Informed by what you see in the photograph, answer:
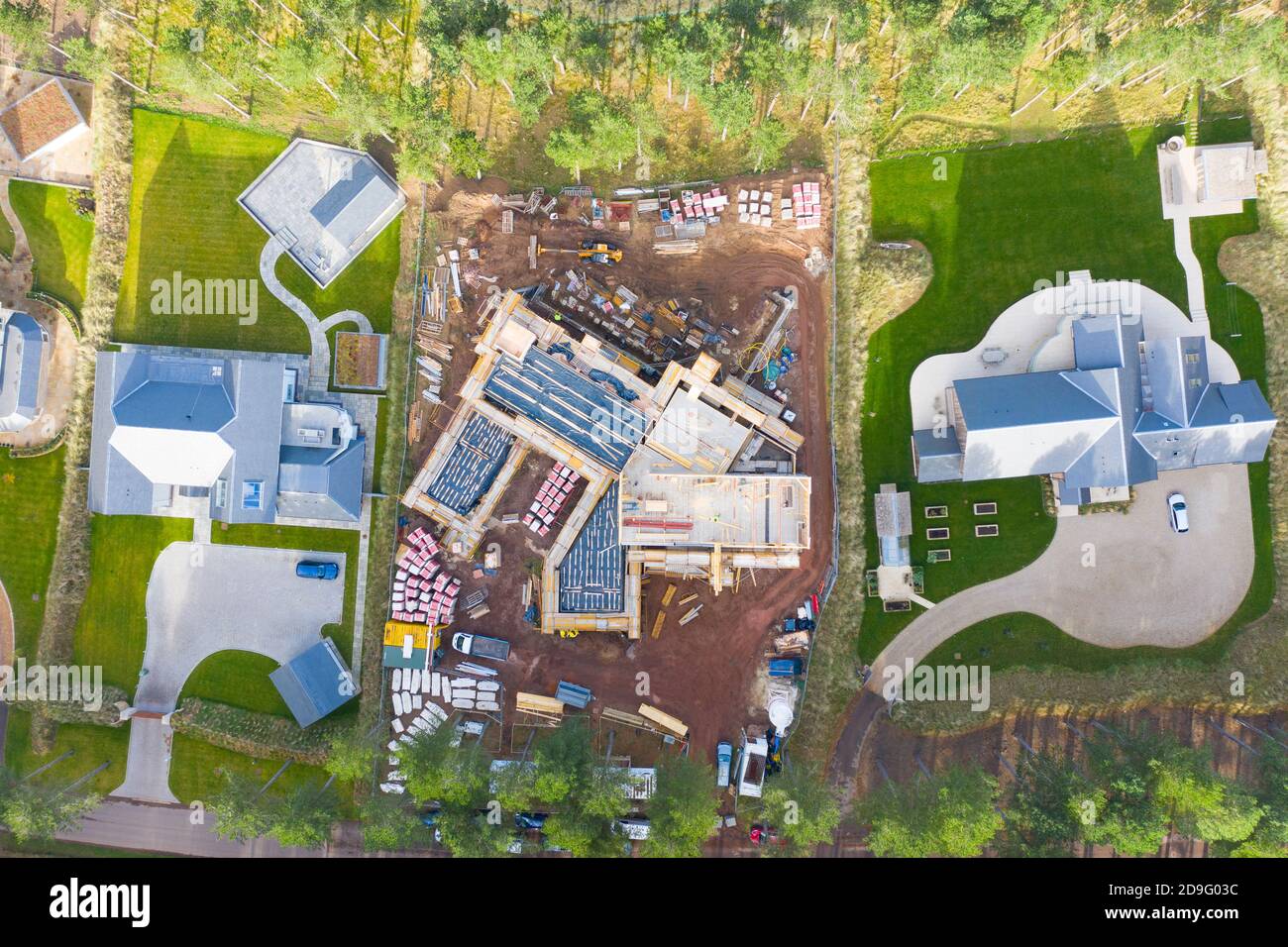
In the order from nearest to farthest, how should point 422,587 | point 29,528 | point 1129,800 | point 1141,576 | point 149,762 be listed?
point 1129,800, point 1141,576, point 422,587, point 149,762, point 29,528

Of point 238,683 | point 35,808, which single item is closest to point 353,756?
point 238,683

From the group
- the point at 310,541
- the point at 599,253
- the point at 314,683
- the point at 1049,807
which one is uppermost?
the point at 599,253

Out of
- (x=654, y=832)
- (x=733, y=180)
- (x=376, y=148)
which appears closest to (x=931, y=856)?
(x=654, y=832)

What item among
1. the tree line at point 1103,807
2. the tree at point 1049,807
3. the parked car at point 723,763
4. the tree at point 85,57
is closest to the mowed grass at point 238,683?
the parked car at point 723,763

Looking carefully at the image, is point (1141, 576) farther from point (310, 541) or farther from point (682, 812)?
point (310, 541)

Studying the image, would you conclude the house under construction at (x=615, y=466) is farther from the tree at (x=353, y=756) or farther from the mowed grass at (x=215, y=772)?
the mowed grass at (x=215, y=772)

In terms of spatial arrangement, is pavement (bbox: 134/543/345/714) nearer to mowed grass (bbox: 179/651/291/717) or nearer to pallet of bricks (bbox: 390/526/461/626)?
mowed grass (bbox: 179/651/291/717)
